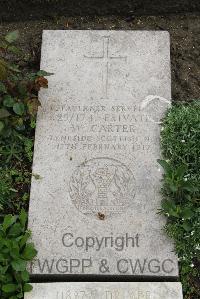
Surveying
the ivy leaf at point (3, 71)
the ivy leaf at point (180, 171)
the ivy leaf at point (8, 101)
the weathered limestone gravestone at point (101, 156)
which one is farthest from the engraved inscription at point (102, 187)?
the ivy leaf at point (3, 71)

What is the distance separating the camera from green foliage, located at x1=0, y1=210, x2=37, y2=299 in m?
3.27

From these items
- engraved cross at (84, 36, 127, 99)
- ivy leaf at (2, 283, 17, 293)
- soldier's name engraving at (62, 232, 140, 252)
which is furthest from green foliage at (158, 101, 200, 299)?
ivy leaf at (2, 283, 17, 293)

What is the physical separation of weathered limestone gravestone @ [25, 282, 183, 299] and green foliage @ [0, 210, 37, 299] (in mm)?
89

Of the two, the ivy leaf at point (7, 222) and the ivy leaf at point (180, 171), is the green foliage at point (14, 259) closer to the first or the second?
the ivy leaf at point (7, 222)

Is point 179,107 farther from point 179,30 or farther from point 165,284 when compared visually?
point 165,284

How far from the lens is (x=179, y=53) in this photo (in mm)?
4379

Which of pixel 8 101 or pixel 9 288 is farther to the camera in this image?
pixel 8 101

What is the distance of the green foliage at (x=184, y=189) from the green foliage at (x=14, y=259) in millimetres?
900

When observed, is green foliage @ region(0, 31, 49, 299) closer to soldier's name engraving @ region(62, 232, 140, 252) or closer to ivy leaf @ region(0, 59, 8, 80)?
ivy leaf @ region(0, 59, 8, 80)

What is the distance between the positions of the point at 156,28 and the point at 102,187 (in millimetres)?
1606

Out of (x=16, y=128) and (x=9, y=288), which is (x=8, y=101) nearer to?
(x=16, y=128)

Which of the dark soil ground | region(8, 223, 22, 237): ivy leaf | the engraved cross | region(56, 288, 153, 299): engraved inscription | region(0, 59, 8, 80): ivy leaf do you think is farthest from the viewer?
the dark soil ground

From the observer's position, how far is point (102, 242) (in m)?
3.46

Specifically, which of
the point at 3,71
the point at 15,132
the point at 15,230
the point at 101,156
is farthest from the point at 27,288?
the point at 3,71
